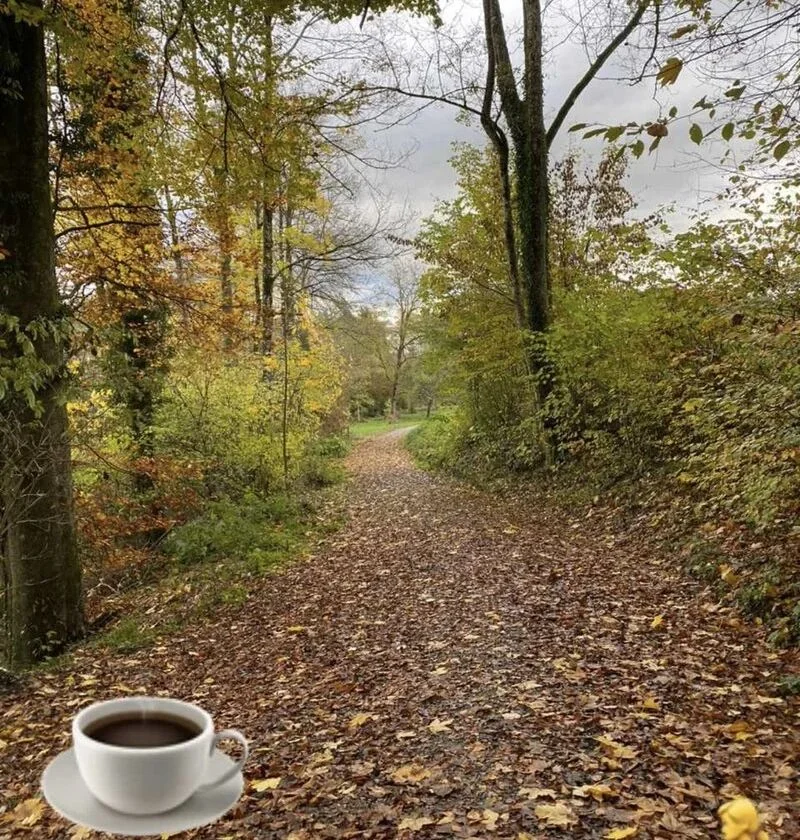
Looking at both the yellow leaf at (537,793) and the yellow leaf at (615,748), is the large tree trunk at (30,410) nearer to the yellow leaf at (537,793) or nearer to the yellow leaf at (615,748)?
the yellow leaf at (537,793)

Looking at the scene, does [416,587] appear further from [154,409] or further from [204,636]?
[154,409]

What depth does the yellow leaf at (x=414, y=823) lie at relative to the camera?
2752mm

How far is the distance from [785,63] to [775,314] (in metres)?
2.24

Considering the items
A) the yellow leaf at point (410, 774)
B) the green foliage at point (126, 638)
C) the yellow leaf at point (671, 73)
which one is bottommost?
the green foliage at point (126, 638)

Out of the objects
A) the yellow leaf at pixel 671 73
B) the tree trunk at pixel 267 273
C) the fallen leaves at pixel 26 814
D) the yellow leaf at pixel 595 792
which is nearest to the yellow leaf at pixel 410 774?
the yellow leaf at pixel 595 792

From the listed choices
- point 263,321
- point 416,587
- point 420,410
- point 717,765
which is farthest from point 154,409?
Answer: point 420,410

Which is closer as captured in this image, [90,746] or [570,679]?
[90,746]

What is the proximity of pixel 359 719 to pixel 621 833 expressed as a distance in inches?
70.4

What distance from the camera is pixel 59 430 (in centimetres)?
584

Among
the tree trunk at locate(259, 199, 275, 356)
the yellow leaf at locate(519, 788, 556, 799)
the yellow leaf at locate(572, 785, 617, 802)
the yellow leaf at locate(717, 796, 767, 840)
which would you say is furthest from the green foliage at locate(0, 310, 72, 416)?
the tree trunk at locate(259, 199, 275, 356)

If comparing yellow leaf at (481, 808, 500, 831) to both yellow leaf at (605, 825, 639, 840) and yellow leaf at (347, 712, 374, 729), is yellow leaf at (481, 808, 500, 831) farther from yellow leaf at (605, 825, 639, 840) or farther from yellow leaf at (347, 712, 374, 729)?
yellow leaf at (347, 712, 374, 729)

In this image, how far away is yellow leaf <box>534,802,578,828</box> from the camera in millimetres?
2693

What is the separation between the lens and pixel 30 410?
563cm

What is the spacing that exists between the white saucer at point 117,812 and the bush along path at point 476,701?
2.11m
